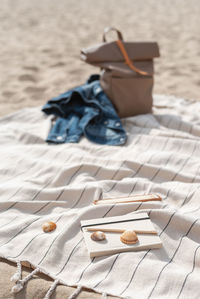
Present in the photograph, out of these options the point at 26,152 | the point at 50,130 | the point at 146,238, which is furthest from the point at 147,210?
the point at 50,130

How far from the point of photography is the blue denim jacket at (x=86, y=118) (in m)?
2.09

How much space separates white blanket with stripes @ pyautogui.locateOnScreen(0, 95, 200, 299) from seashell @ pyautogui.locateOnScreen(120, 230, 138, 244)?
5cm

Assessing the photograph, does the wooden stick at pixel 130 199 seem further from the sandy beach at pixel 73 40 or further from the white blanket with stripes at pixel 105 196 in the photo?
the sandy beach at pixel 73 40

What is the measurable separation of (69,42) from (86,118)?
2748 mm

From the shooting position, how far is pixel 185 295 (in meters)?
1.07

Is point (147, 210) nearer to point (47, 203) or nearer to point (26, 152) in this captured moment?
point (47, 203)

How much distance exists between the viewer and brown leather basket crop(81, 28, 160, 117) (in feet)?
7.48

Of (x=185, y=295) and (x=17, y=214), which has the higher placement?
(x=17, y=214)

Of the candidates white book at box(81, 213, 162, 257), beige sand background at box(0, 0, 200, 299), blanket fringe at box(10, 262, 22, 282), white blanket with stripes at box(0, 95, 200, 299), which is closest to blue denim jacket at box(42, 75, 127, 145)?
white blanket with stripes at box(0, 95, 200, 299)

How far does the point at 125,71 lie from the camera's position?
228 cm

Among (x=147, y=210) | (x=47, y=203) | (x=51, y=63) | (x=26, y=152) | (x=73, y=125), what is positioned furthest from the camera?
(x=51, y=63)

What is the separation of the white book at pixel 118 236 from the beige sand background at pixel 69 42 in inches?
7.0

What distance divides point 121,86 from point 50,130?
0.53 meters

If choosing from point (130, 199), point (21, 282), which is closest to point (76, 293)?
point (21, 282)
